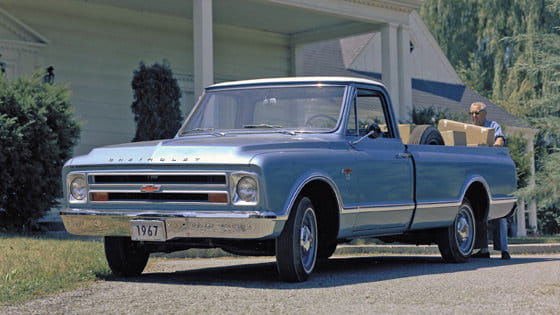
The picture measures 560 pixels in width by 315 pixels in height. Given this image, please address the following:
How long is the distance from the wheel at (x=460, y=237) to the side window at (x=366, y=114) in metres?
1.63

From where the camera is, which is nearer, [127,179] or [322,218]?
[127,179]

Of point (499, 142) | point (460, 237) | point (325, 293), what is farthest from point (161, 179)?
point (499, 142)

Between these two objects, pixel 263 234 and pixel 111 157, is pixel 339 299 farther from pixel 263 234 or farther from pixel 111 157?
pixel 111 157

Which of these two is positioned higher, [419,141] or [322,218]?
[419,141]

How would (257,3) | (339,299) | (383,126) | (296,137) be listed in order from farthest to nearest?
(257,3) → (383,126) → (296,137) → (339,299)

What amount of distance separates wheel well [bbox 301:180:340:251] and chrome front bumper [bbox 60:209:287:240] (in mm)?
925

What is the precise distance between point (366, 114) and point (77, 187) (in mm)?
2959

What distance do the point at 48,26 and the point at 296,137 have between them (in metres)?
12.0

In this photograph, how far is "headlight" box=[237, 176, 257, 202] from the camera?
693cm

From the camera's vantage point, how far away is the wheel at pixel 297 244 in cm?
718

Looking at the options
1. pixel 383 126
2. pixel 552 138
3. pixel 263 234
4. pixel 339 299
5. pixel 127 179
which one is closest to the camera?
pixel 339 299

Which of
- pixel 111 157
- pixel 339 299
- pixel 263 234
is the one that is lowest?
pixel 339 299

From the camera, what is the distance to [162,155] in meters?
7.28

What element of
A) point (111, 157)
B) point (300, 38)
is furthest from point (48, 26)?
point (111, 157)
